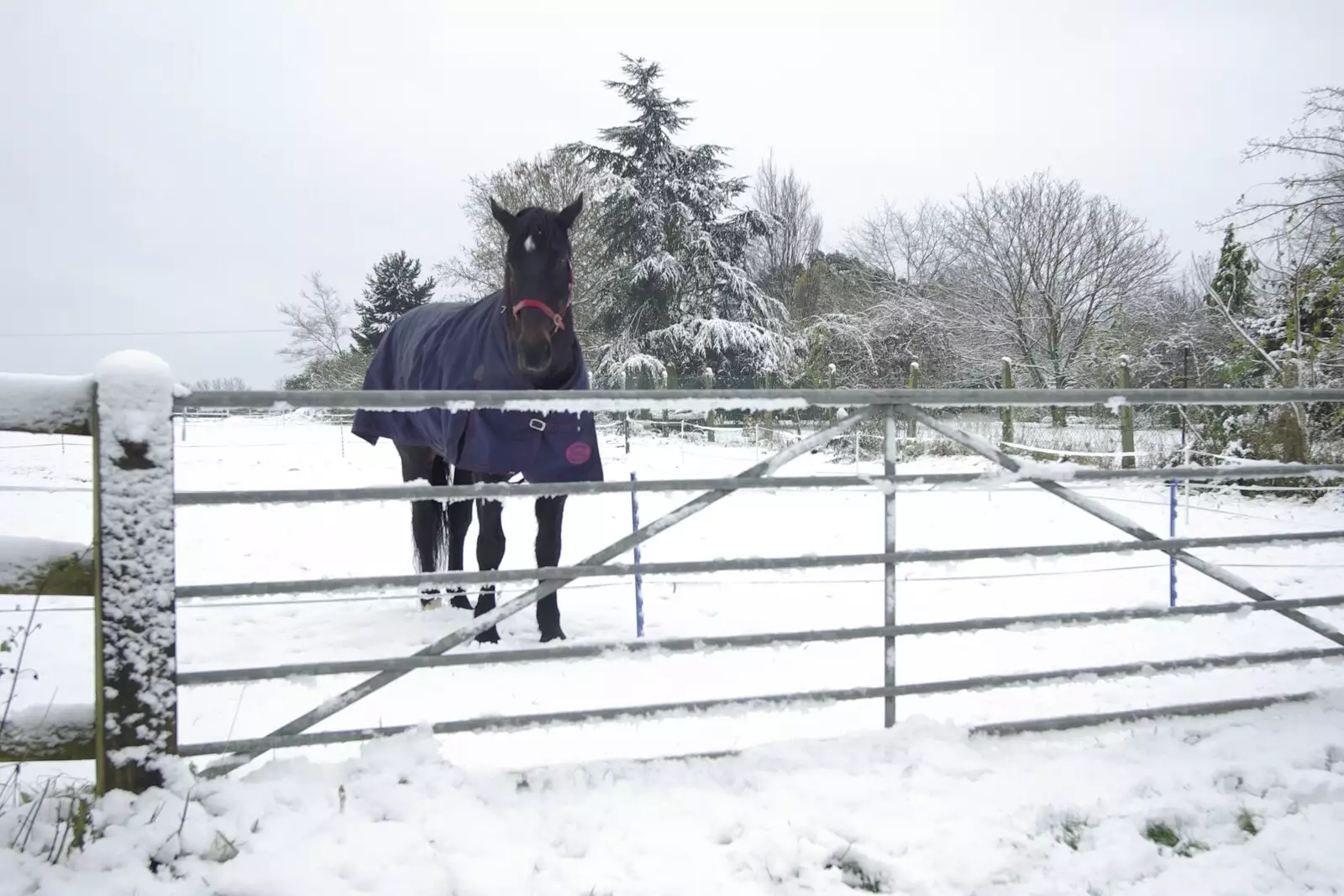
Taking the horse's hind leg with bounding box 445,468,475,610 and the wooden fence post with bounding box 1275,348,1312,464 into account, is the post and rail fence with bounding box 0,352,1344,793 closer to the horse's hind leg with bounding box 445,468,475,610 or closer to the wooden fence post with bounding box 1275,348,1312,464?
the horse's hind leg with bounding box 445,468,475,610

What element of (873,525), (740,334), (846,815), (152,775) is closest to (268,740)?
(152,775)

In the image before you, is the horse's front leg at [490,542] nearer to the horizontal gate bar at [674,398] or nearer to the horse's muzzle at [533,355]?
the horse's muzzle at [533,355]

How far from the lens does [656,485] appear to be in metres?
2.49

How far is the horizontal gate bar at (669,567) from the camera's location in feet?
7.22

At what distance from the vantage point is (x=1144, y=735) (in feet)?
8.94

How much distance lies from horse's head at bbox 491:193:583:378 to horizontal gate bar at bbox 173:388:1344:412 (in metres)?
1.02

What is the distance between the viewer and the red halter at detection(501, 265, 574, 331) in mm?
3521

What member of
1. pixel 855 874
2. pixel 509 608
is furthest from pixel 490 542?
pixel 855 874

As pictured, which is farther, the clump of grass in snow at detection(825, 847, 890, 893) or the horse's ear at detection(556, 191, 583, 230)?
the horse's ear at detection(556, 191, 583, 230)

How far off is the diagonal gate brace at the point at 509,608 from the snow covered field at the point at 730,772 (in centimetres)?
10

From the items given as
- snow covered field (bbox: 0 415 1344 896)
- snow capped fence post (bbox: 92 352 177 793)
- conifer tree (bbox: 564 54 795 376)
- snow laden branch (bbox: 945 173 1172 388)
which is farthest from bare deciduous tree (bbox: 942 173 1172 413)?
snow capped fence post (bbox: 92 352 177 793)

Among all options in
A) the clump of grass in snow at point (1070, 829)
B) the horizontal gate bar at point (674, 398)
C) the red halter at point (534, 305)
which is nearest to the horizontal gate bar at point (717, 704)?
the clump of grass in snow at point (1070, 829)

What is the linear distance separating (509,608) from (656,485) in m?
0.60

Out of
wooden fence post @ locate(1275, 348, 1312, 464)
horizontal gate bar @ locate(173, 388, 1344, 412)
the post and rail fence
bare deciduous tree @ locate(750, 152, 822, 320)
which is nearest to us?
the post and rail fence
